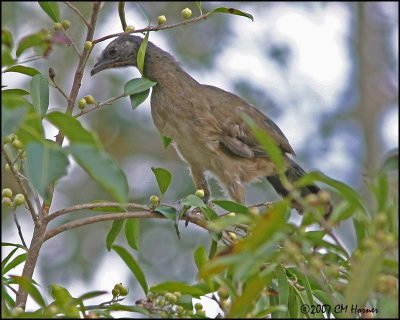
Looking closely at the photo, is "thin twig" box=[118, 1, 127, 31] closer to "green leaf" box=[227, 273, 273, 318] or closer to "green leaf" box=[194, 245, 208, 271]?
"green leaf" box=[194, 245, 208, 271]

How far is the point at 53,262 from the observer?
8.50 metres

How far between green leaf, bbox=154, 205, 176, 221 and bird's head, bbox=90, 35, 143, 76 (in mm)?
1876

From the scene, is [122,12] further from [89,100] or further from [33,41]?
[33,41]

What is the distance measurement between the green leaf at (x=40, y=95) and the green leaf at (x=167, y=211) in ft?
1.51

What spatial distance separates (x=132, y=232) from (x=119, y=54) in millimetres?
1777

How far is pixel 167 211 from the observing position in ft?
8.86

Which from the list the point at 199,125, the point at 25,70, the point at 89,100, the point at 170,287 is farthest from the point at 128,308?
the point at 199,125

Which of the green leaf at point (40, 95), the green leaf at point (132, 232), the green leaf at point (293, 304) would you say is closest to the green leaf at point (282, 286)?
the green leaf at point (293, 304)

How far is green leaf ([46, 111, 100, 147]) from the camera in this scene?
1.70 meters

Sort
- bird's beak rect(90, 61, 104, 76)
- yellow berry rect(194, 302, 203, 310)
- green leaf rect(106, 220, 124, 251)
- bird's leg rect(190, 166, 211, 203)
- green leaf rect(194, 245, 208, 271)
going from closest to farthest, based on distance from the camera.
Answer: yellow berry rect(194, 302, 203, 310) → green leaf rect(194, 245, 208, 271) → green leaf rect(106, 220, 124, 251) → bird's beak rect(90, 61, 104, 76) → bird's leg rect(190, 166, 211, 203)

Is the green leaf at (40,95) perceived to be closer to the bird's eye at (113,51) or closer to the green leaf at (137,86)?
the green leaf at (137,86)

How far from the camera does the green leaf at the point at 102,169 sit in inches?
63.6

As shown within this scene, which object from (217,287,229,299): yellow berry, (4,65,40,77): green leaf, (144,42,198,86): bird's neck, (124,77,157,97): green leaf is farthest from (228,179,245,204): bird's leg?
(217,287,229,299): yellow berry

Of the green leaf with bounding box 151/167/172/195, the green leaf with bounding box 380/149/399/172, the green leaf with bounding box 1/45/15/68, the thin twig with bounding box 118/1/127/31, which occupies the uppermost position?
the thin twig with bounding box 118/1/127/31
